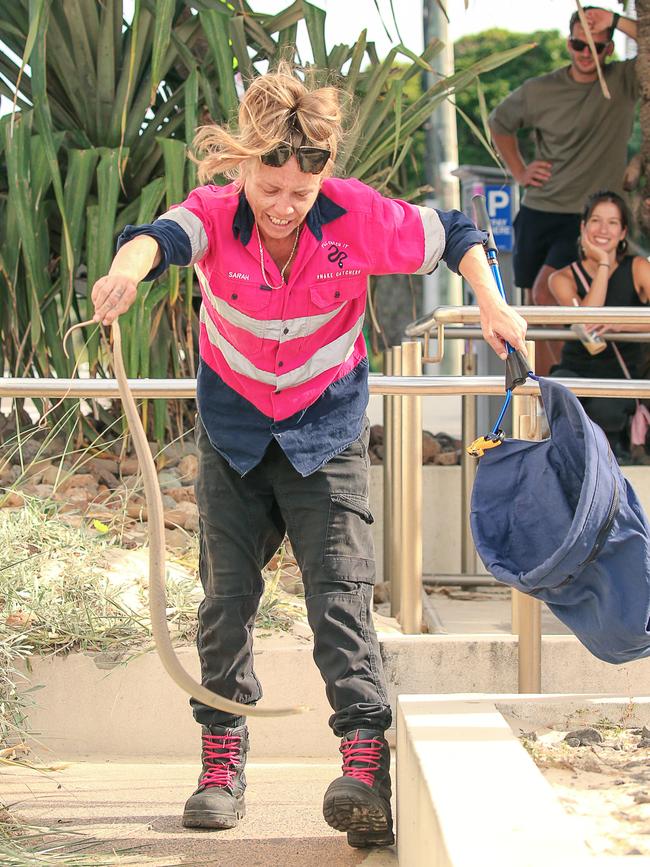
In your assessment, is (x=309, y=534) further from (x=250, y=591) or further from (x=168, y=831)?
(x=168, y=831)

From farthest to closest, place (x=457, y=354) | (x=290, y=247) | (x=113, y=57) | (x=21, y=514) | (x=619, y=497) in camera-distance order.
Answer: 1. (x=457, y=354)
2. (x=113, y=57)
3. (x=21, y=514)
4. (x=290, y=247)
5. (x=619, y=497)

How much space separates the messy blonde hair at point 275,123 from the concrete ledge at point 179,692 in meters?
1.49

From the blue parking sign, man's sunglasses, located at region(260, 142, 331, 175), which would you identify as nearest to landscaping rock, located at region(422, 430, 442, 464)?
the blue parking sign

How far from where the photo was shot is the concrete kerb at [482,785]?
5.50 ft

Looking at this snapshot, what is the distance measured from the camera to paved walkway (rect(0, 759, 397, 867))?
2.63m

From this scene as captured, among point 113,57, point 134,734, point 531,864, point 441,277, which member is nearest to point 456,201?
point 441,277

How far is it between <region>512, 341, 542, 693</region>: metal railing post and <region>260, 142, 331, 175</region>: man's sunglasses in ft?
3.87

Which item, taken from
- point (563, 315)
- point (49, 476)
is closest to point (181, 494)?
point (49, 476)

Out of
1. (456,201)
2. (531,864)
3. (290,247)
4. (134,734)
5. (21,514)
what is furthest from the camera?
(456,201)

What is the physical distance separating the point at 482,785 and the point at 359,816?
0.70 metres

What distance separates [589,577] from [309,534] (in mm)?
636

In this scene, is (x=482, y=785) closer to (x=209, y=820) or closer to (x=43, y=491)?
(x=209, y=820)

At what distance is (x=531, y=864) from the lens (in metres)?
1.61

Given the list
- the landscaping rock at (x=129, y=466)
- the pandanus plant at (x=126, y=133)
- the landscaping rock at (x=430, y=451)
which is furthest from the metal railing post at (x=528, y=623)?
the landscaping rock at (x=430, y=451)
